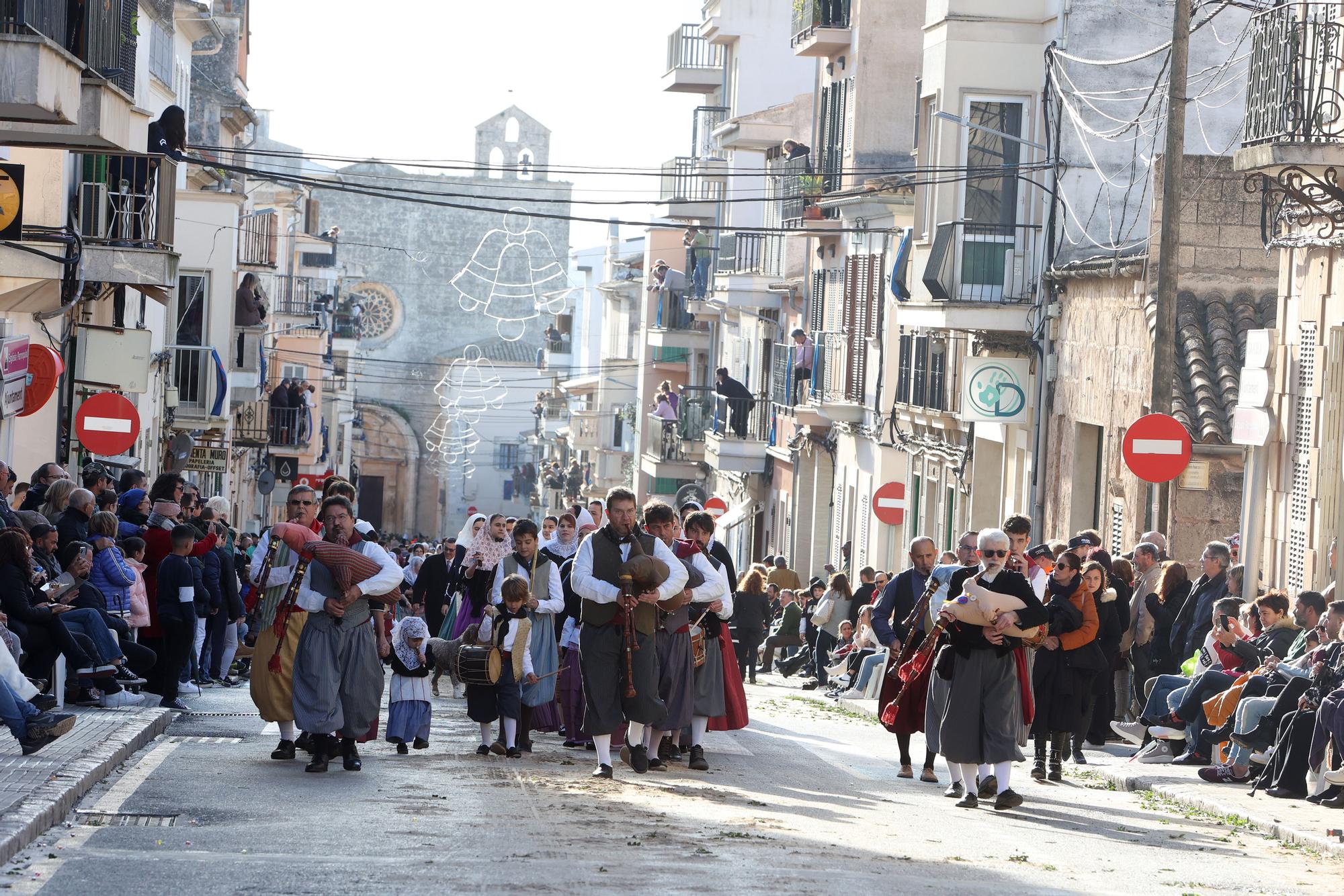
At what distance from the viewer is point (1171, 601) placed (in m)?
16.9

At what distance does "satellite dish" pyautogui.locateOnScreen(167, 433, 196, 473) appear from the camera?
39094 millimetres

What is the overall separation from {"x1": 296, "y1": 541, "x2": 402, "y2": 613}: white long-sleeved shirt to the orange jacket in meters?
4.83

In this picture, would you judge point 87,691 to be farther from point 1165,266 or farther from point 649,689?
point 1165,266

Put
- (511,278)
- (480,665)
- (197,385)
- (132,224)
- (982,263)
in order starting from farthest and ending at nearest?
1. (511,278)
2. (197,385)
3. (982,263)
4. (132,224)
5. (480,665)

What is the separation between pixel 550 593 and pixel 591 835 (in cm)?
428

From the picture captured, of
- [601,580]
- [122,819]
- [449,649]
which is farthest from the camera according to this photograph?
[449,649]

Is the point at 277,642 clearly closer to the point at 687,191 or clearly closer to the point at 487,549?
the point at 487,549

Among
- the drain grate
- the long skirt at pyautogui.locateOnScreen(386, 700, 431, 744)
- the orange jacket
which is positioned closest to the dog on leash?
the long skirt at pyautogui.locateOnScreen(386, 700, 431, 744)

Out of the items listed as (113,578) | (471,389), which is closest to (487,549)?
(113,578)

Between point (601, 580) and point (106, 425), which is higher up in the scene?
point (106, 425)

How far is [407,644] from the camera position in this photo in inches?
550

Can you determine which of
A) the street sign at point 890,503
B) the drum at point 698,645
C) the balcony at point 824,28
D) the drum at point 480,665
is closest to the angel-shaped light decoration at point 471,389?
the balcony at point 824,28

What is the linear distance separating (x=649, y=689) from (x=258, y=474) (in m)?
43.9

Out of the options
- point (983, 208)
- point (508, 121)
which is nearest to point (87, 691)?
point (983, 208)
